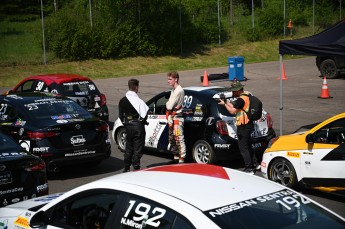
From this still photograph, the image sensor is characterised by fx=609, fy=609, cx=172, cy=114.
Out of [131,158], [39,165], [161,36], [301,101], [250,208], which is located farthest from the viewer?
[161,36]

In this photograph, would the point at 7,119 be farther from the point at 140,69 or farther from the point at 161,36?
the point at 161,36

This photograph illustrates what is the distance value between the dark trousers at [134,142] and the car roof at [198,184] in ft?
17.6

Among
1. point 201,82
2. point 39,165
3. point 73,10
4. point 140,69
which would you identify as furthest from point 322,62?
point 39,165

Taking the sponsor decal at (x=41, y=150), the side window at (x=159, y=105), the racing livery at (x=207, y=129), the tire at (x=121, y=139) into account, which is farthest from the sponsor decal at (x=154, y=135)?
the sponsor decal at (x=41, y=150)

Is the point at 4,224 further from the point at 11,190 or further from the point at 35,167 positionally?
the point at 35,167

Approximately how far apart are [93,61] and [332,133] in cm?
2609

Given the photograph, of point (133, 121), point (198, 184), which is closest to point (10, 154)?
point (133, 121)

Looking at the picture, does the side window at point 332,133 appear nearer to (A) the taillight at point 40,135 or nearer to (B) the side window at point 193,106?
(B) the side window at point 193,106

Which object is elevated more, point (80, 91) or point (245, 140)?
point (80, 91)

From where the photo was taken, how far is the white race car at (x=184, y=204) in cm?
439

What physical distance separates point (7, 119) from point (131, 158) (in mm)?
2504

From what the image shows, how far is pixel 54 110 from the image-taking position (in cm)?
1147

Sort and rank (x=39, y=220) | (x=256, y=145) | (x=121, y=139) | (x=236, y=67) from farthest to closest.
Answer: (x=236, y=67) < (x=121, y=139) < (x=256, y=145) < (x=39, y=220)

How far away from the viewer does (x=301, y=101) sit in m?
21.0
